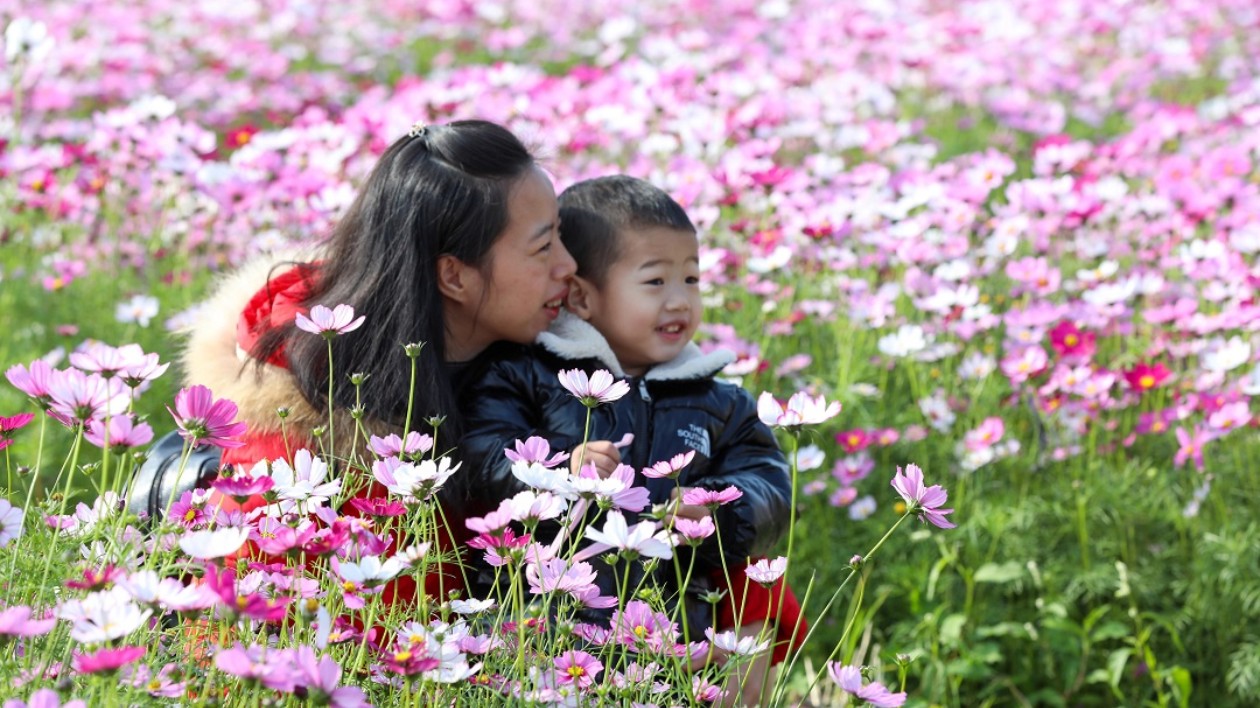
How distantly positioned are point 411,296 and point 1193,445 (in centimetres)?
177

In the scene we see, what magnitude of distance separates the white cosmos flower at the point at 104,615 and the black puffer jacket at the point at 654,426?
0.88 meters

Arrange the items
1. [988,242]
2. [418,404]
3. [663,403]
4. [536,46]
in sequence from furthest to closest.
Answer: [536,46] → [988,242] → [663,403] → [418,404]

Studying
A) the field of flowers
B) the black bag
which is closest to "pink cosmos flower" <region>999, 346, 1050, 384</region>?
the field of flowers

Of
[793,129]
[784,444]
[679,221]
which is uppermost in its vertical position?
[679,221]

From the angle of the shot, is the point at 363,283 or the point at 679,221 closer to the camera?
the point at 363,283

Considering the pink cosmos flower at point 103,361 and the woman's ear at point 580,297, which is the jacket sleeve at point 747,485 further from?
the pink cosmos flower at point 103,361

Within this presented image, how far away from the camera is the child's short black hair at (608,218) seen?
2.37 m

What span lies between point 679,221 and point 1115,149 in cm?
271

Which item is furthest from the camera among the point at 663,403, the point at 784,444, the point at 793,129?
the point at 793,129

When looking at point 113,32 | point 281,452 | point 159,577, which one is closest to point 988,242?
point 281,452

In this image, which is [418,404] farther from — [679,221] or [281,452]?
[679,221]

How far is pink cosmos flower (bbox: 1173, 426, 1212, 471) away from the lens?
9.93 feet

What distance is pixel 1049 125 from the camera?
5.61 m

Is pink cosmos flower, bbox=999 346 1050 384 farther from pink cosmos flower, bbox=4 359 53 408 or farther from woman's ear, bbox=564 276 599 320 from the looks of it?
pink cosmos flower, bbox=4 359 53 408
